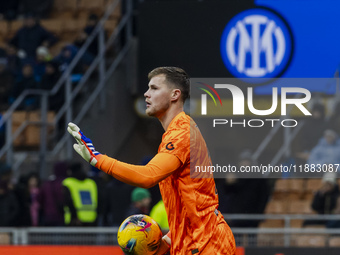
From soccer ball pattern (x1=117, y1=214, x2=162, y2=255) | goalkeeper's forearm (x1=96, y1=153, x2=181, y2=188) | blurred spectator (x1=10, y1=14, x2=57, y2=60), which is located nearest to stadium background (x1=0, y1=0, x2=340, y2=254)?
blurred spectator (x1=10, y1=14, x2=57, y2=60)

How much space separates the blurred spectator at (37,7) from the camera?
689 inches

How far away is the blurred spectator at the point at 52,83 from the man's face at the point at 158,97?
8.98m

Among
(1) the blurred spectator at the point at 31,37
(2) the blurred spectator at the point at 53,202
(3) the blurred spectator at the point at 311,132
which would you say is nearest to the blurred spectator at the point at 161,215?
(2) the blurred spectator at the point at 53,202

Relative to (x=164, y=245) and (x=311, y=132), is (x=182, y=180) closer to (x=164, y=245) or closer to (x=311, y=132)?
(x=164, y=245)

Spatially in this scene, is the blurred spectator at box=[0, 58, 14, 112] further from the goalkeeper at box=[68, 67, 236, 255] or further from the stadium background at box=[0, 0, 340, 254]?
the goalkeeper at box=[68, 67, 236, 255]

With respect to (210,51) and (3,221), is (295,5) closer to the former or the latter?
(210,51)

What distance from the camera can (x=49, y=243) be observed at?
1038 centimetres

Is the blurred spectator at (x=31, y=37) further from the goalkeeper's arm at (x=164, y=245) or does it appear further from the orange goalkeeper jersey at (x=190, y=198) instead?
the orange goalkeeper jersey at (x=190, y=198)

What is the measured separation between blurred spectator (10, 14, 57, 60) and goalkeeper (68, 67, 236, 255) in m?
10.3

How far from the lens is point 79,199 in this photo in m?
11.3

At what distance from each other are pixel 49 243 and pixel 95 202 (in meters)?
1.17

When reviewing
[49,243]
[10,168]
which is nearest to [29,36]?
[10,168]

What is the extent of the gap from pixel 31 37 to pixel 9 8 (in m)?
2.64

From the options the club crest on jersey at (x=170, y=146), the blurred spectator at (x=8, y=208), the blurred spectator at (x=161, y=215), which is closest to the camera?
the club crest on jersey at (x=170, y=146)
